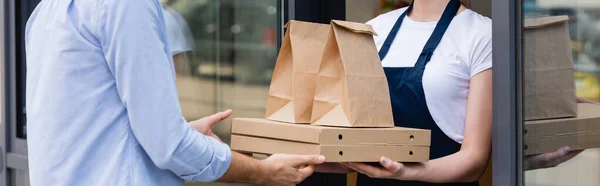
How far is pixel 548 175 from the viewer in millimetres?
1977

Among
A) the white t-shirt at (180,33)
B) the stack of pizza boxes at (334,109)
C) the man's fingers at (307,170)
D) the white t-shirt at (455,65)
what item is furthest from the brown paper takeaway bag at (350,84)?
the white t-shirt at (180,33)

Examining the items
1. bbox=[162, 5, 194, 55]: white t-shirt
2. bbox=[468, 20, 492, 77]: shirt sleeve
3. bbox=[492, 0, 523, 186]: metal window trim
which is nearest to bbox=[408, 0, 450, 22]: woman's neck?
bbox=[468, 20, 492, 77]: shirt sleeve

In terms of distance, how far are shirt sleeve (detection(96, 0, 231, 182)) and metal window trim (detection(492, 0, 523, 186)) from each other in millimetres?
720

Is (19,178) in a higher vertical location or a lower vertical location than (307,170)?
lower

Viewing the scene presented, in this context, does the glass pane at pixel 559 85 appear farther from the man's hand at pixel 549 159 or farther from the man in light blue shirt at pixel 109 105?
the man in light blue shirt at pixel 109 105

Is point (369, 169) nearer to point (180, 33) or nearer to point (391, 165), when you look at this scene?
point (391, 165)

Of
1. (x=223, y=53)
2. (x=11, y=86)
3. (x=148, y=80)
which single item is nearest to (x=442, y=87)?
(x=148, y=80)

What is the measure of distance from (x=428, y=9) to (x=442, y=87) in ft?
0.88

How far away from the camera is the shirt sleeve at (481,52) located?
2.10 meters

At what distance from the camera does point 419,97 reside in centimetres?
220

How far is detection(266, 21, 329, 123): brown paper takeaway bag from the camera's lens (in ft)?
6.68

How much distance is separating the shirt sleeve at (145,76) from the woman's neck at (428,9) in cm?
80

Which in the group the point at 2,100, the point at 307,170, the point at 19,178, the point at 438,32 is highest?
the point at 438,32

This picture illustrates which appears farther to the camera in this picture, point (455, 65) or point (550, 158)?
point (455, 65)
